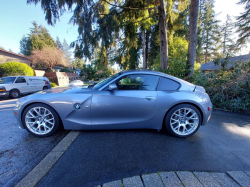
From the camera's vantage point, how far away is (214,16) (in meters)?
24.9

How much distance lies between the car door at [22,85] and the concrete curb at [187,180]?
373 inches

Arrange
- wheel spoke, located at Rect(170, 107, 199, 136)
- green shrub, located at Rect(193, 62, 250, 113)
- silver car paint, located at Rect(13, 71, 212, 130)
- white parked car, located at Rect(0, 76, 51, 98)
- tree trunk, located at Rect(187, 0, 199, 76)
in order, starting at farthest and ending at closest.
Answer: white parked car, located at Rect(0, 76, 51, 98) < tree trunk, located at Rect(187, 0, 199, 76) < green shrub, located at Rect(193, 62, 250, 113) < wheel spoke, located at Rect(170, 107, 199, 136) < silver car paint, located at Rect(13, 71, 212, 130)

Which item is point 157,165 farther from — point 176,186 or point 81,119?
point 81,119

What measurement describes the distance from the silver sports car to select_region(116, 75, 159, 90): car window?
0.03 m

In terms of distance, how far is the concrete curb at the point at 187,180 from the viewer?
1312mm

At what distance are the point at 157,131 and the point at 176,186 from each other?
4.21 feet

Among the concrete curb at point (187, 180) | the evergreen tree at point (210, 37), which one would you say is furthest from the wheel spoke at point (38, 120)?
the evergreen tree at point (210, 37)

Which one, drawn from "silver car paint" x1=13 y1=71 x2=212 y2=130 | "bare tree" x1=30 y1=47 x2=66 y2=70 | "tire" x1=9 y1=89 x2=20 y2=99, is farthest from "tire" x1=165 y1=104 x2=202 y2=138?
"bare tree" x1=30 y1=47 x2=66 y2=70

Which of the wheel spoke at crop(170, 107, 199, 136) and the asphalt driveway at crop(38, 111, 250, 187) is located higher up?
the wheel spoke at crop(170, 107, 199, 136)

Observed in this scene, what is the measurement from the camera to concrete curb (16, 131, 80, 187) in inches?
52.9

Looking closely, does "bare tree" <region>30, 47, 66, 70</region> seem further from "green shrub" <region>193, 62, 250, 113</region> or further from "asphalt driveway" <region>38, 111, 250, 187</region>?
"green shrub" <region>193, 62, 250, 113</region>

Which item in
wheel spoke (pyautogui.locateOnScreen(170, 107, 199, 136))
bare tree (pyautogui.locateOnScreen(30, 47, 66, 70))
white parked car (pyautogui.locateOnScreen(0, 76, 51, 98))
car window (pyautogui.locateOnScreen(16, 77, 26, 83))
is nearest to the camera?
wheel spoke (pyautogui.locateOnScreen(170, 107, 199, 136))

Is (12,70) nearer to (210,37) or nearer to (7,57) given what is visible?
(7,57)

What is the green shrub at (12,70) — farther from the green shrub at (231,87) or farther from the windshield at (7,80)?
the green shrub at (231,87)
